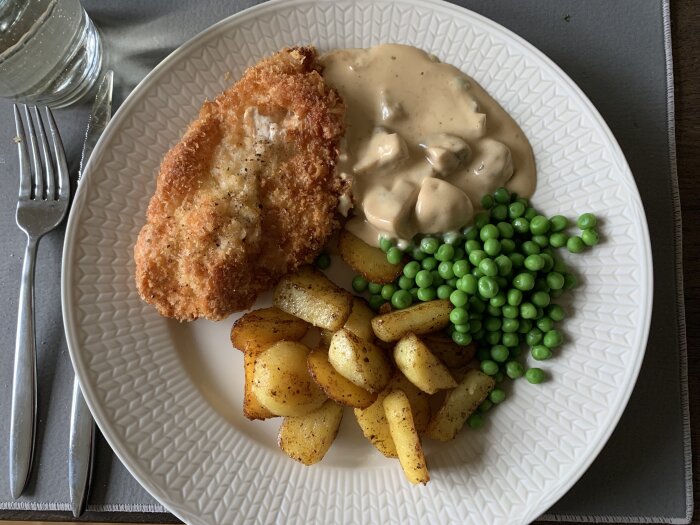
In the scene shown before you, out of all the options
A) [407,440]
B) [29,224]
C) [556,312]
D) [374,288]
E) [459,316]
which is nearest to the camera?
[407,440]

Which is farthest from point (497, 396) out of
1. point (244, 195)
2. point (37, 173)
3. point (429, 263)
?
point (37, 173)

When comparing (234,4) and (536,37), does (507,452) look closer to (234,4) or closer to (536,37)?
(536,37)

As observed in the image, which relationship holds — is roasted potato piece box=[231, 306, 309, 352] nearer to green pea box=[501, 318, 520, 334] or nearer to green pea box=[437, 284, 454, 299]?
green pea box=[437, 284, 454, 299]

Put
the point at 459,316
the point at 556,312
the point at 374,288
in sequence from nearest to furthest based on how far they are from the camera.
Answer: the point at 459,316
the point at 556,312
the point at 374,288

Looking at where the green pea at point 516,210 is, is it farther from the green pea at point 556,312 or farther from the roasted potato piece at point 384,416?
the roasted potato piece at point 384,416

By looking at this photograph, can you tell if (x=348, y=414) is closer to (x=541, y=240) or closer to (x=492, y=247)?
(x=492, y=247)

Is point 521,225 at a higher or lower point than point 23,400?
higher

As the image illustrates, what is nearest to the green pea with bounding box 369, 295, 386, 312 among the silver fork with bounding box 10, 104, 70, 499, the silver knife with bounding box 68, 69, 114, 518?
the silver knife with bounding box 68, 69, 114, 518

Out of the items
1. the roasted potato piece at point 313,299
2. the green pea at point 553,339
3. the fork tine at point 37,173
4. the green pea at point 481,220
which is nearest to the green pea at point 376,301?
the roasted potato piece at point 313,299

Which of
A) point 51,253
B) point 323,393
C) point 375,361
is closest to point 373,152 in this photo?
point 375,361
